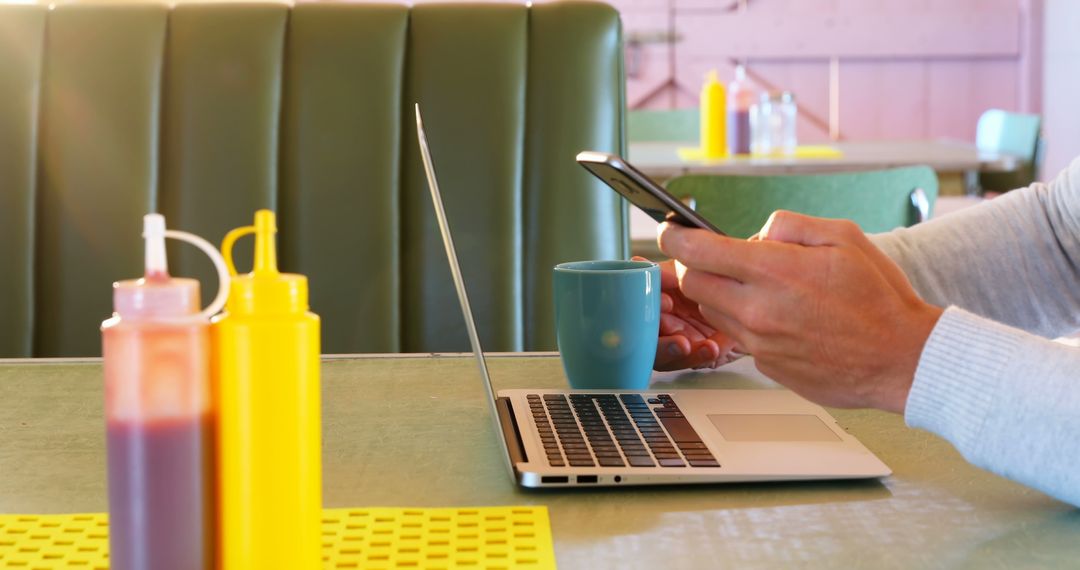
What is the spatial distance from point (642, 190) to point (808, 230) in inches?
4.7

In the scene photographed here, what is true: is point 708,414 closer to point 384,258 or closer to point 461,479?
point 461,479

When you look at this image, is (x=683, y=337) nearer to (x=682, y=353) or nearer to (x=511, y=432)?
(x=682, y=353)

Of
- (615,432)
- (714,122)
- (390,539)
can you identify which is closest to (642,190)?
(615,432)

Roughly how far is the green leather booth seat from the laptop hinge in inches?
30.9

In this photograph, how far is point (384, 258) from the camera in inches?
66.7

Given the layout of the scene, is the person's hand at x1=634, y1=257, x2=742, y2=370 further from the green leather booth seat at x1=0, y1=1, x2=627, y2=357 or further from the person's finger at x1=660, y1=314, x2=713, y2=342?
the green leather booth seat at x1=0, y1=1, x2=627, y2=357

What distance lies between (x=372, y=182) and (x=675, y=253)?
37.1 inches

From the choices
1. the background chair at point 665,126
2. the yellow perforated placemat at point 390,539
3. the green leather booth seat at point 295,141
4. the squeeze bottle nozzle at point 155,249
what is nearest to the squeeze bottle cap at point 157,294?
the squeeze bottle nozzle at point 155,249

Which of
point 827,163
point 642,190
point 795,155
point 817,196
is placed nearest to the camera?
point 642,190

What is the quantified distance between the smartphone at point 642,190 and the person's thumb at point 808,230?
4 cm

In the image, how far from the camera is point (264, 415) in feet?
1.76

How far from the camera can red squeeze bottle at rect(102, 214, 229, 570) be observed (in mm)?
520

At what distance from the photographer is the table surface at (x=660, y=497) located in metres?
0.65

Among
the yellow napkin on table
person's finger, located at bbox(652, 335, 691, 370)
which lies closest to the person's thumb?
person's finger, located at bbox(652, 335, 691, 370)
